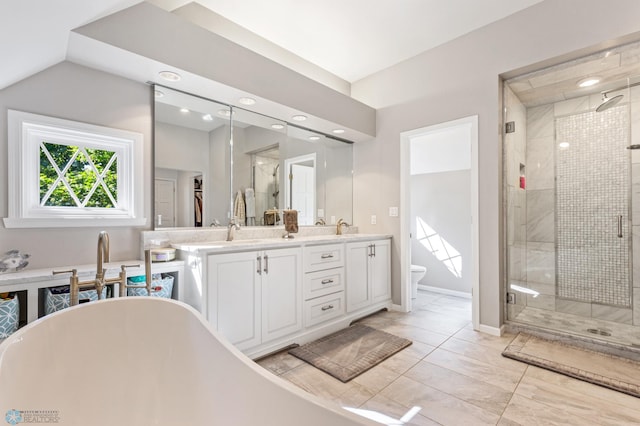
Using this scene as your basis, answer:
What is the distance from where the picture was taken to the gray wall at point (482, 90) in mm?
2363

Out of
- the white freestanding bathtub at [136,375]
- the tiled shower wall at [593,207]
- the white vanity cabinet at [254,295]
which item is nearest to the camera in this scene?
the white freestanding bathtub at [136,375]

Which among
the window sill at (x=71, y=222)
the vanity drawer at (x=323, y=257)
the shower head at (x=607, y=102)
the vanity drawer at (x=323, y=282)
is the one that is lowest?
the vanity drawer at (x=323, y=282)

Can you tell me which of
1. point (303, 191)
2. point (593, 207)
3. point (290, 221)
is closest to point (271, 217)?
point (290, 221)

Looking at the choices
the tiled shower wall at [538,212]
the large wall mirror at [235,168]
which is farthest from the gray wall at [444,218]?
the large wall mirror at [235,168]

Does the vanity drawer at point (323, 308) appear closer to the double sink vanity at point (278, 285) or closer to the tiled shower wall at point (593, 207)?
the double sink vanity at point (278, 285)

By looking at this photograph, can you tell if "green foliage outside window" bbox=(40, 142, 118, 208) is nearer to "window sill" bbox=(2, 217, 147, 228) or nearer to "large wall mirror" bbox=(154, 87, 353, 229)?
"window sill" bbox=(2, 217, 147, 228)

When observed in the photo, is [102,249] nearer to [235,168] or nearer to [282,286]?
[282,286]

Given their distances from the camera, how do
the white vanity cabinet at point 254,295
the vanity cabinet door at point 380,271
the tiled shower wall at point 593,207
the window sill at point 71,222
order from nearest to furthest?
the window sill at point 71,222 < the white vanity cabinet at point 254,295 < the tiled shower wall at point 593,207 < the vanity cabinet door at point 380,271

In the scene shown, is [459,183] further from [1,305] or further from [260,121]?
[1,305]

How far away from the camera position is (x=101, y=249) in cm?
151

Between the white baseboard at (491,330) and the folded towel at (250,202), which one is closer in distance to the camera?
the white baseboard at (491,330)

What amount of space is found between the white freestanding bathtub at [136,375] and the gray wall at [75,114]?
89 cm

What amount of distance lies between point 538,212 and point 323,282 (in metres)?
2.48

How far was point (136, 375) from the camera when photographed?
132 cm
